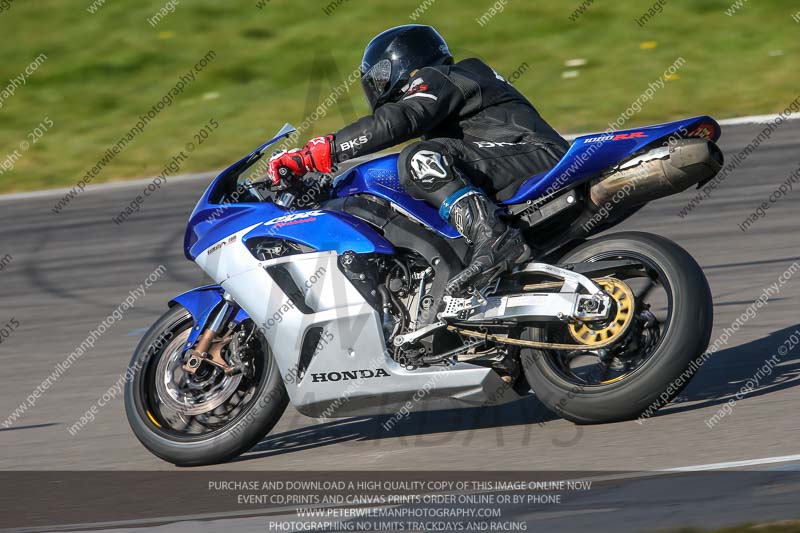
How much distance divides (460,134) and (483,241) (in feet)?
2.30

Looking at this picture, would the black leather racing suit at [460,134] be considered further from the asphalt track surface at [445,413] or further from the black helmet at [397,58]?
the asphalt track surface at [445,413]

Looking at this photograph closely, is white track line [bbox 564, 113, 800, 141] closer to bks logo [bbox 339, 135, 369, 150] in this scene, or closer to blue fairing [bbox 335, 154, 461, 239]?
blue fairing [bbox 335, 154, 461, 239]

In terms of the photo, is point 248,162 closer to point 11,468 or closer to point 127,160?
point 11,468

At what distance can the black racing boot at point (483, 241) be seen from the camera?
5293 millimetres

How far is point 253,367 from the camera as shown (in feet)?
18.6

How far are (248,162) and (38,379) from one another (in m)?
2.68

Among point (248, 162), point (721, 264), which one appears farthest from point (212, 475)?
point (721, 264)

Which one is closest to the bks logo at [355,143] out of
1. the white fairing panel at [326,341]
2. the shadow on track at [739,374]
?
the white fairing panel at [326,341]

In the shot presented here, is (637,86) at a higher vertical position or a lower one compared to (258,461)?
lower

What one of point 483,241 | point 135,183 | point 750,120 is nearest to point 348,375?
point 483,241

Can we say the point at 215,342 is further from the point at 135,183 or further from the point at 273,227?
the point at 135,183

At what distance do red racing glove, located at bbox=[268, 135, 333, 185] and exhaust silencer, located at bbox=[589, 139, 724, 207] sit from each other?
117cm

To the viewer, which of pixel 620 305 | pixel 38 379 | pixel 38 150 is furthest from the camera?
pixel 38 150

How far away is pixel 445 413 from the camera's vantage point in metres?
6.19
